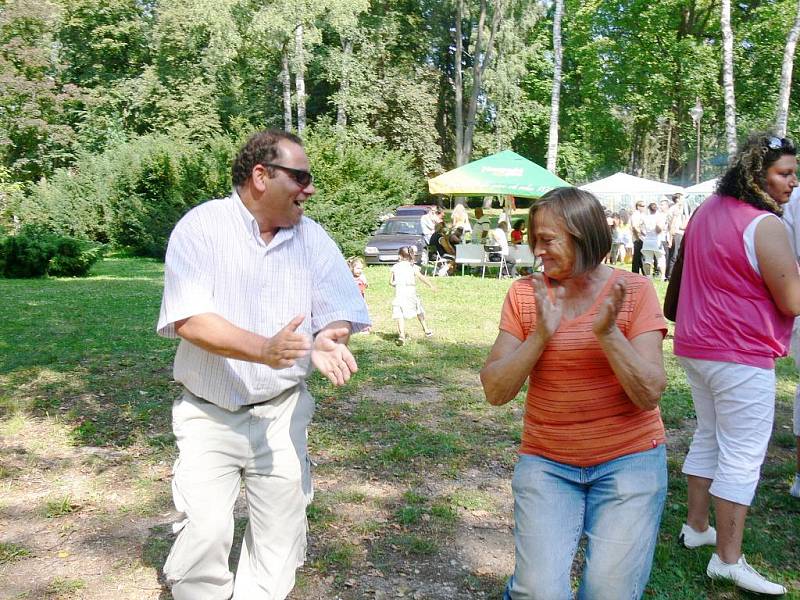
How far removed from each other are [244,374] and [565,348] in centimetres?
121

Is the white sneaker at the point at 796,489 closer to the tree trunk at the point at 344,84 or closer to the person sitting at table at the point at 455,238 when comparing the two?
the person sitting at table at the point at 455,238

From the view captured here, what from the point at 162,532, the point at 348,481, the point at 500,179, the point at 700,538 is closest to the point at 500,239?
the point at 500,179

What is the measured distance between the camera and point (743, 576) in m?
3.68

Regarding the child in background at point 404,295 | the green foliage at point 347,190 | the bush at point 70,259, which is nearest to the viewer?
the child in background at point 404,295

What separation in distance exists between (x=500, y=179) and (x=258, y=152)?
1654cm

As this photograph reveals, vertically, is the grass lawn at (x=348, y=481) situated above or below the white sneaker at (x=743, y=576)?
below

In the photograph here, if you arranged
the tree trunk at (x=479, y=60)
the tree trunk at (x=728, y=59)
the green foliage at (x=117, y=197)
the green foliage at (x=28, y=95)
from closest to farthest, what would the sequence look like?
the tree trunk at (x=728, y=59) < the green foliage at (x=28, y=95) < the green foliage at (x=117, y=197) < the tree trunk at (x=479, y=60)

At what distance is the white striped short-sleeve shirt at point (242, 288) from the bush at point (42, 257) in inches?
720

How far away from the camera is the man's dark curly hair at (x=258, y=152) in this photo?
3.10 meters

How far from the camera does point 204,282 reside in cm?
292

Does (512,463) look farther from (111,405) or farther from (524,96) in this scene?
(524,96)

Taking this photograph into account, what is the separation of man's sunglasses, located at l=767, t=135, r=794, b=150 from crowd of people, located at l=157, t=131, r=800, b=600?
0.01 meters

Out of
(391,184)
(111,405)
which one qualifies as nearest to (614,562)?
(111,405)

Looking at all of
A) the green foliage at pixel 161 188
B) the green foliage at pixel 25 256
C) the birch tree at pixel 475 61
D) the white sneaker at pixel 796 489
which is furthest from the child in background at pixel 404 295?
the birch tree at pixel 475 61
